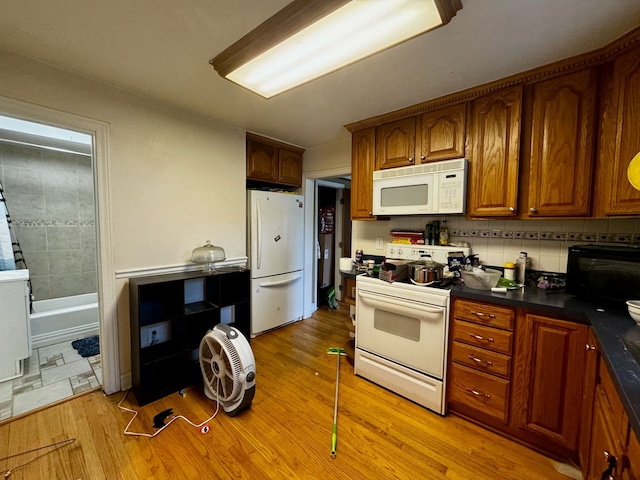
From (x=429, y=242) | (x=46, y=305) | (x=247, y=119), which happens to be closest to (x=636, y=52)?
(x=429, y=242)

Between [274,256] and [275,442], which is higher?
[274,256]

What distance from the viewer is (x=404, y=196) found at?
90.5 inches

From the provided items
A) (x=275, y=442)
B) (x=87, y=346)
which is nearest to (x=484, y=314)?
(x=275, y=442)

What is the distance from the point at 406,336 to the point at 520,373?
2.31ft

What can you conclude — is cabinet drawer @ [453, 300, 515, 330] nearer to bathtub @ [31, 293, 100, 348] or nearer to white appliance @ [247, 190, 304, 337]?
white appliance @ [247, 190, 304, 337]

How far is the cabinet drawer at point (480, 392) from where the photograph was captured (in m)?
1.66

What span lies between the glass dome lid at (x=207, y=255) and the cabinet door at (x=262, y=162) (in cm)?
96

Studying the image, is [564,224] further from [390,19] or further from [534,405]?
[390,19]

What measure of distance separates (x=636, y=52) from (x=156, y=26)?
255cm

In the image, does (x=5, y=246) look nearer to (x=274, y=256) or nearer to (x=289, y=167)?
(x=274, y=256)

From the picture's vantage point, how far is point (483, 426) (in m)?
1.77

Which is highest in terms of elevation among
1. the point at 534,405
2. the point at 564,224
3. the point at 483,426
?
the point at 564,224

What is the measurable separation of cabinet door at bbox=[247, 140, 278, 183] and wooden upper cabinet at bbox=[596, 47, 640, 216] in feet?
9.30

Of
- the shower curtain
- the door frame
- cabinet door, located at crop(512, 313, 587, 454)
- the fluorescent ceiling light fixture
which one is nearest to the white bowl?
cabinet door, located at crop(512, 313, 587, 454)
